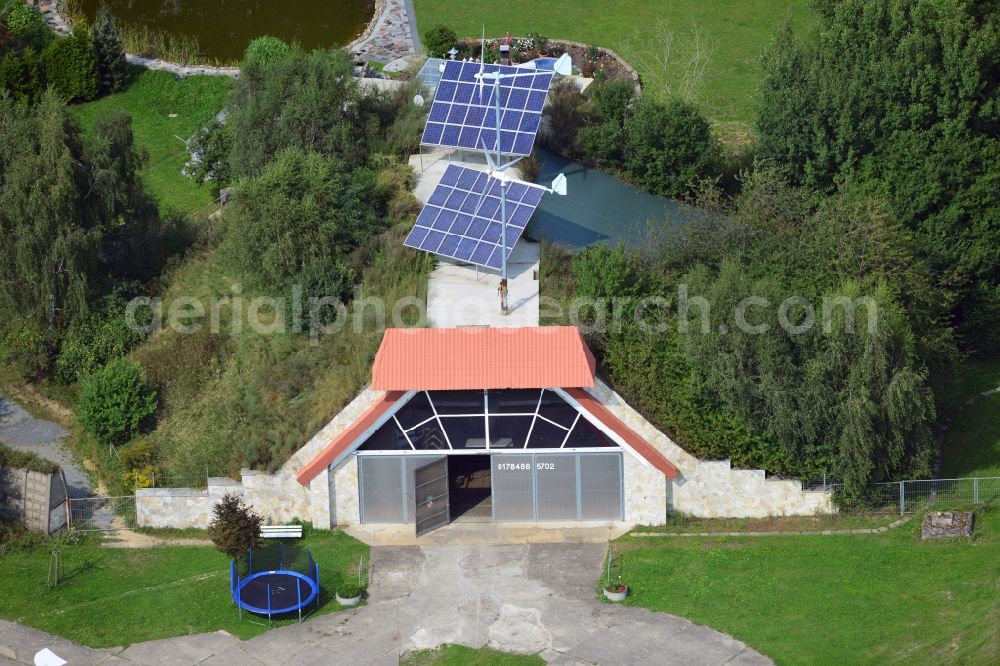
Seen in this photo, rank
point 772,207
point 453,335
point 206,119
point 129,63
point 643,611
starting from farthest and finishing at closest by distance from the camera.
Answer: point 129,63 < point 206,119 < point 772,207 < point 453,335 < point 643,611

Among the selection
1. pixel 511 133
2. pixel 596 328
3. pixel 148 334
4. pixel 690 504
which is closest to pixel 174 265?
pixel 148 334


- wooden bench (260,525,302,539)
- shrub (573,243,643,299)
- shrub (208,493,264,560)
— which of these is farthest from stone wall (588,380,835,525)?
shrub (208,493,264,560)

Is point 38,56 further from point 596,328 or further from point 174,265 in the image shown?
point 596,328

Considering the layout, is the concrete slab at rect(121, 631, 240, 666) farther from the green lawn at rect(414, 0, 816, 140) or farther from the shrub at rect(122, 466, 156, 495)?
the green lawn at rect(414, 0, 816, 140)

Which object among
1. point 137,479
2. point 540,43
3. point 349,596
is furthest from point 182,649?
point 540,43

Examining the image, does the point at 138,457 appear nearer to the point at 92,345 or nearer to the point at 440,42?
the point at 92,345

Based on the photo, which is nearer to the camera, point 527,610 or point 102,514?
point 527,610

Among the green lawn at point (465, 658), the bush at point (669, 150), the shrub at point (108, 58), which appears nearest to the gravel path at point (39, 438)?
the green lawn at point (465, 658)
